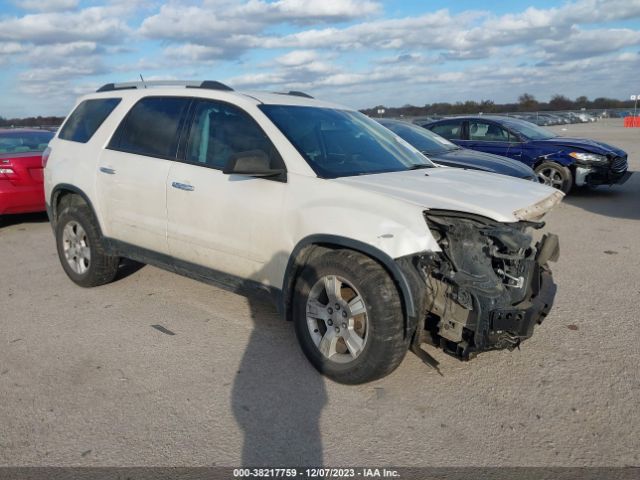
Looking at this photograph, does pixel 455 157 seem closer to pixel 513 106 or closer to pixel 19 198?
pixel 19 198

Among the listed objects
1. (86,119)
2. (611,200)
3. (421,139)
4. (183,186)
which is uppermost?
(86,119)

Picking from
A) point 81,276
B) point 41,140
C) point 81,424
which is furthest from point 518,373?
point 41,140

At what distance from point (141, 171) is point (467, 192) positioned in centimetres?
272

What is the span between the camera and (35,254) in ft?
23.5

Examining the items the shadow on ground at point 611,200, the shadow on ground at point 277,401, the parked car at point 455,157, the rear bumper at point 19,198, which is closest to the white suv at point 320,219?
the shadow on ground at point 277,401

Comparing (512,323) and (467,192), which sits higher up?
(467,192)

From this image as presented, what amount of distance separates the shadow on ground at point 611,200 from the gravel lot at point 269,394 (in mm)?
4617

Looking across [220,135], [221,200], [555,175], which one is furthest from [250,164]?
[555,175]

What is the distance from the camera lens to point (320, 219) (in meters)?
3.61

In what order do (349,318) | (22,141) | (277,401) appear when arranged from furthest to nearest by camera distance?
1. (22,141)
2. (349,318)
3. (277,401)

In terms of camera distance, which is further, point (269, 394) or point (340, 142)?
point (340, 142)

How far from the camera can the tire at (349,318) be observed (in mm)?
3355

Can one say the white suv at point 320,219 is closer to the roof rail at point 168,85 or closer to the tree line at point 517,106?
the roof rail at point 168,85

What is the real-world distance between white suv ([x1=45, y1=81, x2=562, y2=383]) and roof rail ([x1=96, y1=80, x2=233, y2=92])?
28mm
